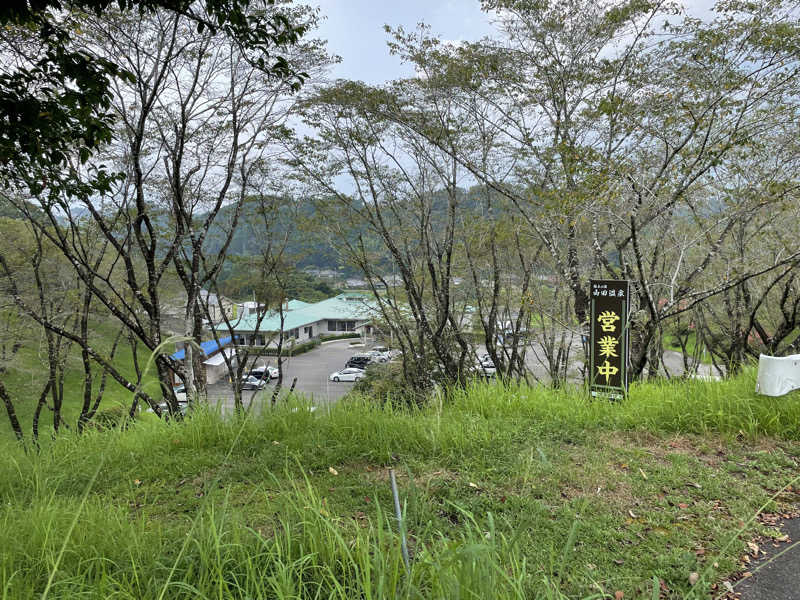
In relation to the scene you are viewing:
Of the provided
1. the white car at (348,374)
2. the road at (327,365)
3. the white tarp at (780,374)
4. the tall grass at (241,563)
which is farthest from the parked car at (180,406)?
the white car at (348,374)

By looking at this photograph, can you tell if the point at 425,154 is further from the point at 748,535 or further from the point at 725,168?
the point at 748,535

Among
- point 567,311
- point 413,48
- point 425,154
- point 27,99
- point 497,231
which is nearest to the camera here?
point 27,99

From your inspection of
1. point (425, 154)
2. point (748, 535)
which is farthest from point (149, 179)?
point (748, 535)

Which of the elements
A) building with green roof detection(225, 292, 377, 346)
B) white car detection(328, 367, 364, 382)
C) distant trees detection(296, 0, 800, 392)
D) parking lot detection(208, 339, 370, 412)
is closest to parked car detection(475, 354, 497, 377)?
distant trees detection(296, 0, 800, 392)

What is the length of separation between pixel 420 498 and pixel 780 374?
137 inches

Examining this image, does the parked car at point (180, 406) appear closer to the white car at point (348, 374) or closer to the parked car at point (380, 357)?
the white car at point (348, 374)

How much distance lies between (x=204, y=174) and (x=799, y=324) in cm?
1298

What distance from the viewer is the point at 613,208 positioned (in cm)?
622

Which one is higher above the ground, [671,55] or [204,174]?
[671,55]

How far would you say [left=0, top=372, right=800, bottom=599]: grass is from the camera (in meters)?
1.73

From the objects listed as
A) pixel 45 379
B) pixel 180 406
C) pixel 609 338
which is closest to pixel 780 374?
pixel 609 338

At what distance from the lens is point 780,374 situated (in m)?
3.91

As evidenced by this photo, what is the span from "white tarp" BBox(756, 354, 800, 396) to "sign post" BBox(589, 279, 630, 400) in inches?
43.8

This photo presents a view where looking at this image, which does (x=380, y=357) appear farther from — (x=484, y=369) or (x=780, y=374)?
(x=780, y=374)
